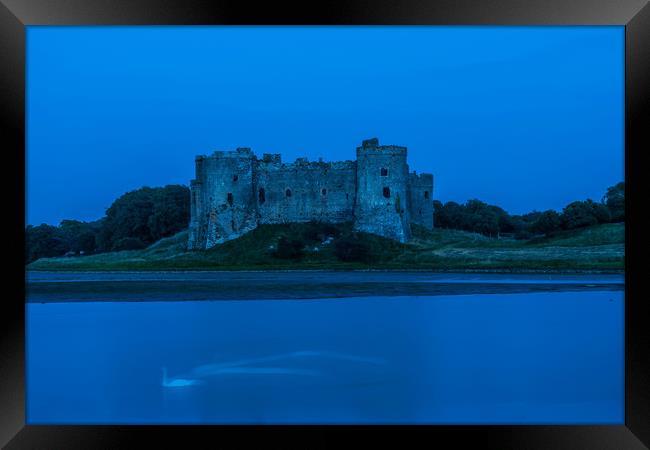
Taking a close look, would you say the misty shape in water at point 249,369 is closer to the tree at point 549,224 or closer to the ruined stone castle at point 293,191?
the tree at point 549,224

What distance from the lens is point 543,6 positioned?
5.59 meters

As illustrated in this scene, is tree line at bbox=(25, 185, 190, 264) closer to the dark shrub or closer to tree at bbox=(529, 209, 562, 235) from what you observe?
the dark shrub

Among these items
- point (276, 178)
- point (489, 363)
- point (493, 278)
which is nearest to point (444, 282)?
point (493, 278)

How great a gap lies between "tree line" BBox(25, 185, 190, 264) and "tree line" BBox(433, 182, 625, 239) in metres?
22.4

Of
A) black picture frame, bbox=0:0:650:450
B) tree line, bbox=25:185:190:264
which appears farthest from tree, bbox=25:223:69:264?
black picture frame, bbox=0:0:650:450

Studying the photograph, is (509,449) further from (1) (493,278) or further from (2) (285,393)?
(1) (493,278)

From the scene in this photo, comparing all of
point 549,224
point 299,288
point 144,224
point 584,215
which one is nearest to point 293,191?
point 549,224

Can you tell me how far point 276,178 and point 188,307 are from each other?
27356 mm

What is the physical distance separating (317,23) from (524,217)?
6731 cm

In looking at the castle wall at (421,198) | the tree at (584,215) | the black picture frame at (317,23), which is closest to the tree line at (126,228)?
the castle wall at (421,198)

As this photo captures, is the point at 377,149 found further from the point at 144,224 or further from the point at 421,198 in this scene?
the point at 144,224

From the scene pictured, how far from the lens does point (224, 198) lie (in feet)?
132

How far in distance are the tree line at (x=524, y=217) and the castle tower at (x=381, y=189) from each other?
8.02m

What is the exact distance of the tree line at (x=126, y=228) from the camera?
5359 centimetres
